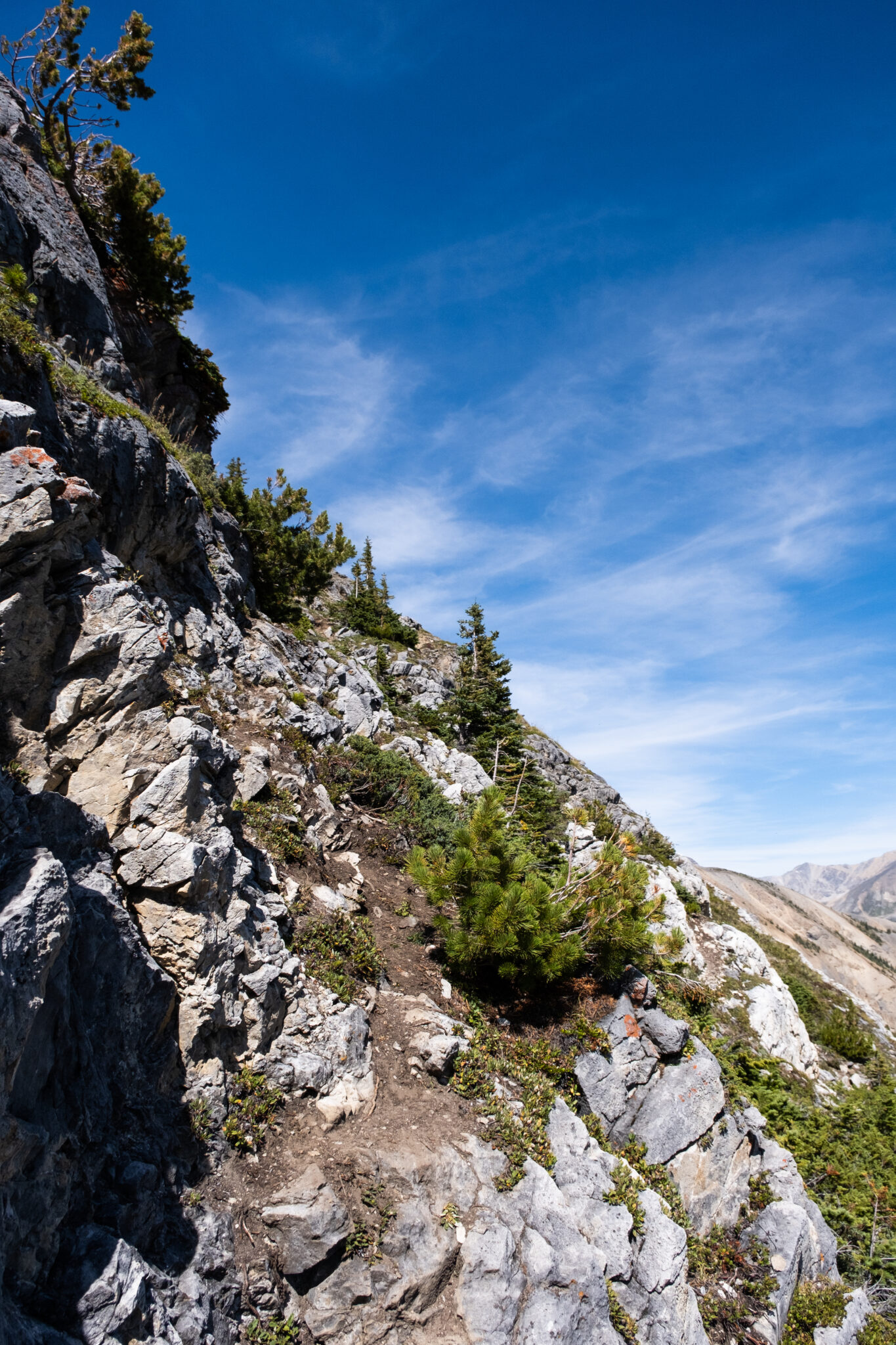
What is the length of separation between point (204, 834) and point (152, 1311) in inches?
188

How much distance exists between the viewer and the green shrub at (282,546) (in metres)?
22.5

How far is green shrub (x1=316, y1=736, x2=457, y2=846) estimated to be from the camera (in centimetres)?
1620

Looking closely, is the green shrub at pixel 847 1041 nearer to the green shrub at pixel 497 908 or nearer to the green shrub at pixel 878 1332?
the green shrub at pixel 878 1332

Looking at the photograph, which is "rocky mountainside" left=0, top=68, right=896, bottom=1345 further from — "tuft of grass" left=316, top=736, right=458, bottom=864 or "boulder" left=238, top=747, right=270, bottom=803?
"tuft of grass" left=316, top=736, right=458, bottom=864

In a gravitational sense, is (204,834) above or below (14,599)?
below

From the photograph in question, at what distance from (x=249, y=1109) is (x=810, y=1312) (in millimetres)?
11039

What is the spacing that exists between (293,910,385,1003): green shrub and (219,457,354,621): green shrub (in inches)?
590

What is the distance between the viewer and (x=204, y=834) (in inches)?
329

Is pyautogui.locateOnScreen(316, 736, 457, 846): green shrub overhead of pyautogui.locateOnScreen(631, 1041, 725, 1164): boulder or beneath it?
overhead

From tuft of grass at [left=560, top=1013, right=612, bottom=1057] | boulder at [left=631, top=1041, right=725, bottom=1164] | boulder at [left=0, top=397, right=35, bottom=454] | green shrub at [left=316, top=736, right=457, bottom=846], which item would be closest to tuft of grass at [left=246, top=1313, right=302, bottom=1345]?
tuft of grass at [left=560, top=1013, right=612, bottom=1057]

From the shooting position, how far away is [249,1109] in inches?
288

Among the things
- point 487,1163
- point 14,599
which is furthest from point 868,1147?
point 14,599

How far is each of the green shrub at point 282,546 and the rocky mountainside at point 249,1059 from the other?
7.36m

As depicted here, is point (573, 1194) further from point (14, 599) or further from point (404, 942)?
point (14, 599)
